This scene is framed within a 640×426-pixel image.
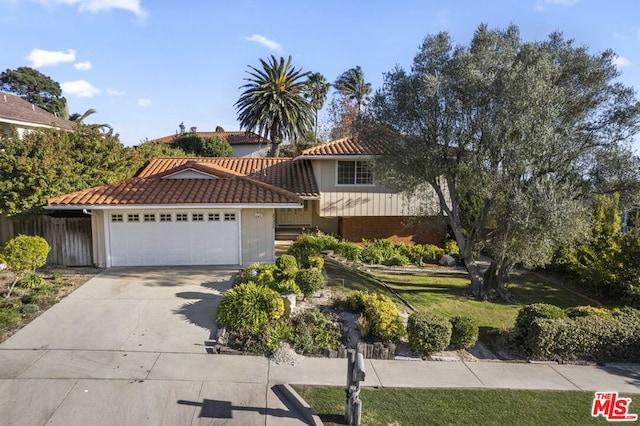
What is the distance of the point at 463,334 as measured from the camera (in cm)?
902

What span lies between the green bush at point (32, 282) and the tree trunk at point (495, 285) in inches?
541

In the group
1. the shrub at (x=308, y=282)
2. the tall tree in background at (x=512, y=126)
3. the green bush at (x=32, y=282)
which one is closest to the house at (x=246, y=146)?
the tall tree in background at (x=512, y=126)

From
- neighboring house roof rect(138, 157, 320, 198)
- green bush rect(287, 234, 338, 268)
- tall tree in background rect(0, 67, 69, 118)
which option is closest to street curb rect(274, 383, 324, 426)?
green bush rect(287, 234, 338, 268)

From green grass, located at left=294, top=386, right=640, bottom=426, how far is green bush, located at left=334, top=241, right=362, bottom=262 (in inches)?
407

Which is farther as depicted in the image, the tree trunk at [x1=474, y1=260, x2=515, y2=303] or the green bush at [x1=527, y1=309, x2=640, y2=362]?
the tree trunk at [x1=474, y1=260, x2=515, y2=303]

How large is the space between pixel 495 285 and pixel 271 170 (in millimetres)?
12901

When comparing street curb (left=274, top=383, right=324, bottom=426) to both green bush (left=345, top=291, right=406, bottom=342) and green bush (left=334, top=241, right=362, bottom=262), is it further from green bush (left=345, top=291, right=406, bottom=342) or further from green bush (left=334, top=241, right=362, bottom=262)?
green bush (left=334, top=241, right=362, bottom=262)

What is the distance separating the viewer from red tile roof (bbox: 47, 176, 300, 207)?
1349cm

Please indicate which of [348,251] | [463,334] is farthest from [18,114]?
[463,334]

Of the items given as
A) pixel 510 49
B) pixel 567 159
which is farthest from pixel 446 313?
pixel 510 49

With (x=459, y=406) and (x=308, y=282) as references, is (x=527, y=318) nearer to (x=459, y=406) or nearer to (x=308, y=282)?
(x=459, y=406)

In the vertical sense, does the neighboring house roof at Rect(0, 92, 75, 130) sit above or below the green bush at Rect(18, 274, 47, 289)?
above

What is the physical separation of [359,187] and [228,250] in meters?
7.86

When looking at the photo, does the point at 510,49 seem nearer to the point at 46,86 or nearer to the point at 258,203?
the point at 258,203
